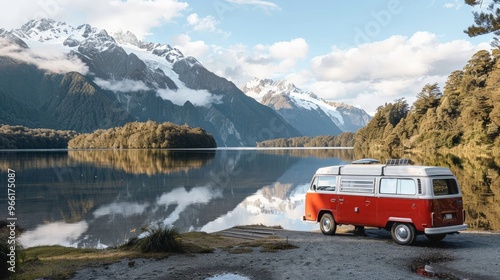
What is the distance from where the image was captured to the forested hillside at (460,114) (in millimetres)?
111875

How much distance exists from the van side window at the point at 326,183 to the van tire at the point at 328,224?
4.85 feet

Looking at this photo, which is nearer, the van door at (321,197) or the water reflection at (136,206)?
the van door at (321,197)

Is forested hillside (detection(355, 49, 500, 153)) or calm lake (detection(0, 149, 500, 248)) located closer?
calm lake (detection(0, 149, 500, 248))

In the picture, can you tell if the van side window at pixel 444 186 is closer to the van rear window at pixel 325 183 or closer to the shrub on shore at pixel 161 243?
the van rear window at pixel 325 183

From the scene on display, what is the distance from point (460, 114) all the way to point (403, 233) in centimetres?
13342

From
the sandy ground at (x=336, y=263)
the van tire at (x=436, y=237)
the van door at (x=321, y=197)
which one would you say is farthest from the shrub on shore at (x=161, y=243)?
the van tire at (x=436, y=237)

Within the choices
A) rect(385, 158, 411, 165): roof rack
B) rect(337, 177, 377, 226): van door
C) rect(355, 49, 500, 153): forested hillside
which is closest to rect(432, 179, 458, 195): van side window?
rect(385, 158, 411, 165): roof rack

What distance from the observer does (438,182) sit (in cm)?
2012

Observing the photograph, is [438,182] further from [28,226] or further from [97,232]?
[28,226]

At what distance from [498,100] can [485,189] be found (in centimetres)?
6908

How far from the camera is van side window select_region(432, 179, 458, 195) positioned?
65.5 ft

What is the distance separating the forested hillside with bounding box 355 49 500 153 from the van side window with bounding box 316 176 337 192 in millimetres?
93115

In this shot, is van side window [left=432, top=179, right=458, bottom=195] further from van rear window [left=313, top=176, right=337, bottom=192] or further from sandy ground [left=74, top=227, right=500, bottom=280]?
van rear window [left=313, top=176, right=337, bottom=192]

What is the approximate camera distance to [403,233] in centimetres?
2075
